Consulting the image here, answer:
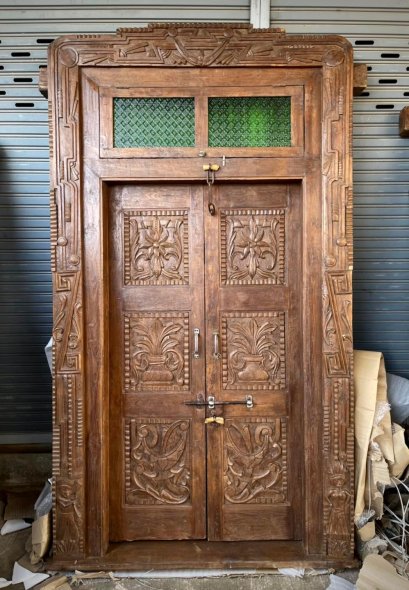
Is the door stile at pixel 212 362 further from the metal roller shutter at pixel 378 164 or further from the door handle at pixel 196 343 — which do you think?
the metal roller shutter at pixel 378 164

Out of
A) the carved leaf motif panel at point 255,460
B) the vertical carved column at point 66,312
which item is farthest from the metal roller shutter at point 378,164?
the vertical carved column at point 66,312

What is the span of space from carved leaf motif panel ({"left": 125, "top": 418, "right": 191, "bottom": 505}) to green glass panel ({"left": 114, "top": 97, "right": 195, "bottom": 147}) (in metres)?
1.64

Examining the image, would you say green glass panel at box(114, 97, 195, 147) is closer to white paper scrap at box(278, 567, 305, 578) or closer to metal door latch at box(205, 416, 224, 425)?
metal door latch at box(205, 416, 224, 425)

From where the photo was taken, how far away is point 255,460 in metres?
2.56

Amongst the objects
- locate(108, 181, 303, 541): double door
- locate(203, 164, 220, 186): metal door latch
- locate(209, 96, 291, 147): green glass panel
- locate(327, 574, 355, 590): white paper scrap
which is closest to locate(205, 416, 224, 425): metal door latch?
locate(108, 181, 303, 541): double door

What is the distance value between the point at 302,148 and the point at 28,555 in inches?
114

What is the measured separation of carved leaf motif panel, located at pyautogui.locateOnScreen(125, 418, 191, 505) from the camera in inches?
101

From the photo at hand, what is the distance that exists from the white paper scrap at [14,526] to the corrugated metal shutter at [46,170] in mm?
513

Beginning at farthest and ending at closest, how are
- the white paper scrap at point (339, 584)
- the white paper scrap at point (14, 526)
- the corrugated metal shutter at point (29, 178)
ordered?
1. the corrugated metal shutter at point (29, 178)
2. the white paper scrap at point (14, 526)
3. the white paper scrap at point (339, 584)

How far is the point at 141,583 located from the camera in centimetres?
234

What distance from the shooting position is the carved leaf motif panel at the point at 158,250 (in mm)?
2521

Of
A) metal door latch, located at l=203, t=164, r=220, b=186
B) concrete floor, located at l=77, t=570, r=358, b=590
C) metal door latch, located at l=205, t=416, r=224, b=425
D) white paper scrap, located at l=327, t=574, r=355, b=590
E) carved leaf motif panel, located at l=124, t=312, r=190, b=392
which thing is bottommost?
concrete floor, located at l=77, t=570, r=358, b=590

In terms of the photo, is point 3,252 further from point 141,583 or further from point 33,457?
point 141,583

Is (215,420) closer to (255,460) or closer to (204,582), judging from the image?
(255,460)
